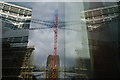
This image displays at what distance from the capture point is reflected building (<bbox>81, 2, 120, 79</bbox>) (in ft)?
2.64

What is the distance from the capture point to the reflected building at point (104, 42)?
0.80 metres

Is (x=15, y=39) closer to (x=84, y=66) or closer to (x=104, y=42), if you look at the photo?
(x=84, y=66)

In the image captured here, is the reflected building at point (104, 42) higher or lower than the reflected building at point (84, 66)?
higher

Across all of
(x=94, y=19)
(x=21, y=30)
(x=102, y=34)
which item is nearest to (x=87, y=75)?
(x=102, y=34)

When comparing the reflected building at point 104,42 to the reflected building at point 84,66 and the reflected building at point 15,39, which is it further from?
the reflected building at point 15,39

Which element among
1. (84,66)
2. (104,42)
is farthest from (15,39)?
(104,42)

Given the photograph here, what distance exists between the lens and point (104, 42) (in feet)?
3.01

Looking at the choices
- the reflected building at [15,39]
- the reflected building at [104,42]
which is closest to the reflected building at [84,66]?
the reflected building at [104,42]

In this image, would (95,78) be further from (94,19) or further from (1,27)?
(1,27)

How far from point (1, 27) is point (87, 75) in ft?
7.52

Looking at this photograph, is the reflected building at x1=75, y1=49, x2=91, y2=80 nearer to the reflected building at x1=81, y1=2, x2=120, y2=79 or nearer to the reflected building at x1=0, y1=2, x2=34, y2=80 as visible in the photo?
the reflected building at x1=81, y1=2, x2=120, y2=79

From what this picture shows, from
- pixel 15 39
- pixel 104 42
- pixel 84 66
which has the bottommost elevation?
pixel 84 66

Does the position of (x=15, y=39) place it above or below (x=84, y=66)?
above

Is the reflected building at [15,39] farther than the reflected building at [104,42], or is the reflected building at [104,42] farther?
the reflected building at [15,39]
